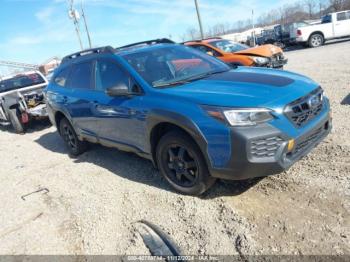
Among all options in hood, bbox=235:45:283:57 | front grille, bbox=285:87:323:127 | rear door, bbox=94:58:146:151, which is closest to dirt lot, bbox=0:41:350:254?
rear door, bbox=94:58:146:151

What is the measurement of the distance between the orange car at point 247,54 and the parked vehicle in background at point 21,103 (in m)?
5.35

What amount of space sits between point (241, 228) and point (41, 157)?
4.90 meters

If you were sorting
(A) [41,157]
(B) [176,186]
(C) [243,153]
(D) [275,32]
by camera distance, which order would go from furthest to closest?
(D) [275,32] → (A) [41,157] → (B) [176,186] → (C) [243,153]

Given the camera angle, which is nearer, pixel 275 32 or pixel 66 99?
pixel 66 99

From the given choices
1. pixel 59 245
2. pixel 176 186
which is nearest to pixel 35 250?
pixel 59 245

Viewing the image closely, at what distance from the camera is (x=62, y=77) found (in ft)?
20.6

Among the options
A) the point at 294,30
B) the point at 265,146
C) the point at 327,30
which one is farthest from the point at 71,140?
the point at 327,30

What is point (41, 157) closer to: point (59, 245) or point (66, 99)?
point (66, 99)

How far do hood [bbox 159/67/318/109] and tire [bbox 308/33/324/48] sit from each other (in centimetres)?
1772

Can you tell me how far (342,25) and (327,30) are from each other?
0.86 meters

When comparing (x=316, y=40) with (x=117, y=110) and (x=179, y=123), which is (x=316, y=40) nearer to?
(x=117, y=110)

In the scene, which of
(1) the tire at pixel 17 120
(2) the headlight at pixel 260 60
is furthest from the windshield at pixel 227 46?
(1) the tire at pixel 17 120

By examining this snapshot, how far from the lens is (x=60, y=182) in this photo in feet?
17.3

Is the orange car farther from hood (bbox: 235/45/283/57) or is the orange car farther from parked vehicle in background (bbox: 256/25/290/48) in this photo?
parked vehicle in background (bbox: 256/25/290/48)
